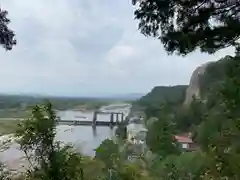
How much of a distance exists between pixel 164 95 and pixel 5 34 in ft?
21.7

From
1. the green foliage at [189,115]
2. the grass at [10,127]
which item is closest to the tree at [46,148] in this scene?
the grass at [10,127]

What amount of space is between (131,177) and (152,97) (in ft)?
18.4

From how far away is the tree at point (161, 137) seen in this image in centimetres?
719

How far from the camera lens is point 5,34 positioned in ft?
8.26

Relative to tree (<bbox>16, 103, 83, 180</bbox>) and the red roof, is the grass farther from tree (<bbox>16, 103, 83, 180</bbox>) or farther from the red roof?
the red roof

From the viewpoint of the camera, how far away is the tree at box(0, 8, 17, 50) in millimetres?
2469

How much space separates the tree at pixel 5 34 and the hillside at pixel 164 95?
18.3 ft

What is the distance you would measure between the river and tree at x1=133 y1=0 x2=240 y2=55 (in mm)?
1072

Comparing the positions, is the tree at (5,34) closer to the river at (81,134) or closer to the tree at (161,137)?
the river at (81,134)

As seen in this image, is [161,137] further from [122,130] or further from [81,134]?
[81,134]

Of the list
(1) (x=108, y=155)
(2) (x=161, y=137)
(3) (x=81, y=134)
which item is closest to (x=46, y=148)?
(3) (x=81, y=134)

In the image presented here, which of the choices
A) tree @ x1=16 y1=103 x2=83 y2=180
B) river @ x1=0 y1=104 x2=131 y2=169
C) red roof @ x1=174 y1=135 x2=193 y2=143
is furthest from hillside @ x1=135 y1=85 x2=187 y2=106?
tree @ x1=16 y1=103 x2=83 y2=180

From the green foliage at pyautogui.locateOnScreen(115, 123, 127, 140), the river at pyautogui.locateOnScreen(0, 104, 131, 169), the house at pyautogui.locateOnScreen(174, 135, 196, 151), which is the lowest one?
the house at pyautogui.locateOnScreen(174, 135, 196, 151)

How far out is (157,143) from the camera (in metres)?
7.55
